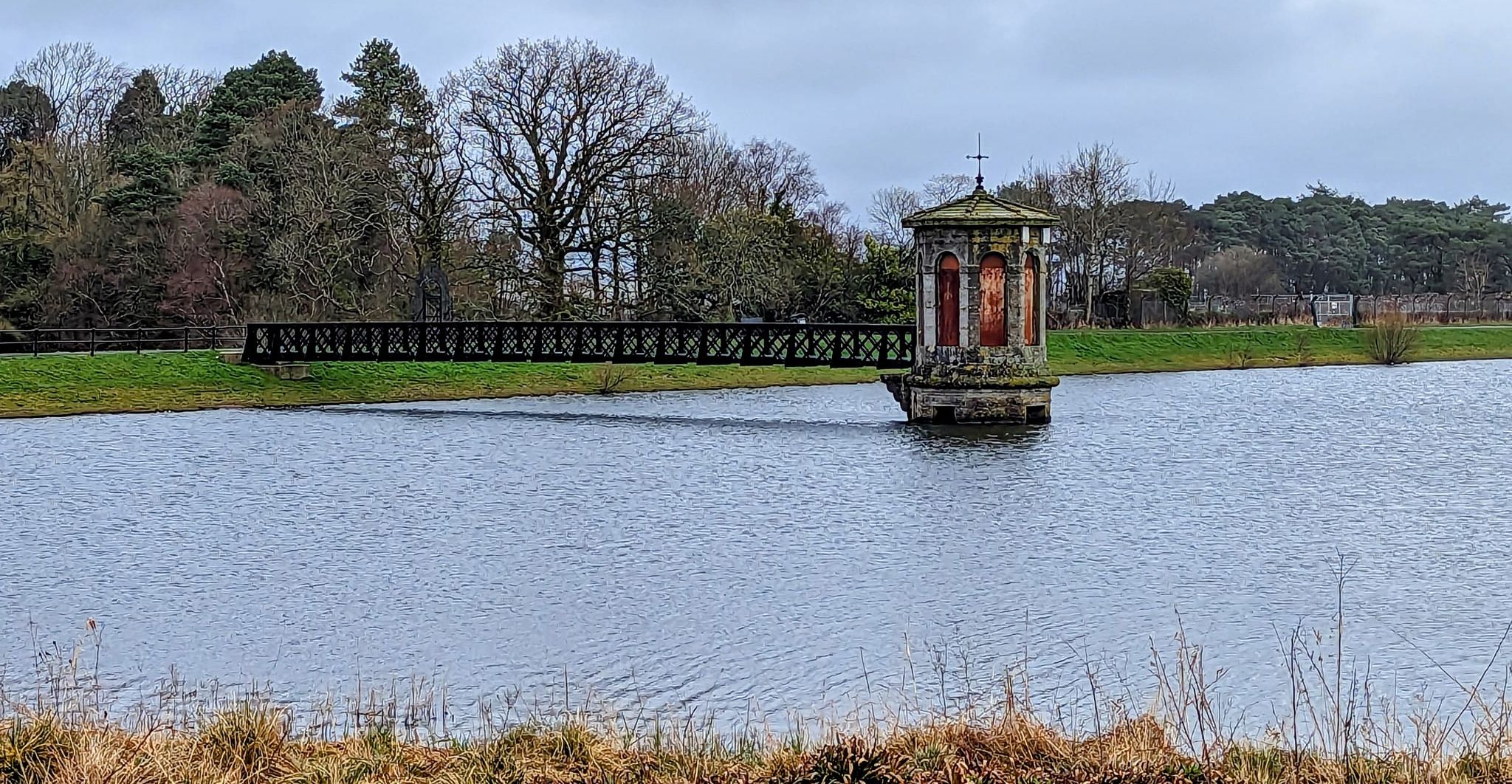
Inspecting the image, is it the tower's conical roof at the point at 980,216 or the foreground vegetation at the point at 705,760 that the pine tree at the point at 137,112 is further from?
the foreground vegetation at the point at 705,760

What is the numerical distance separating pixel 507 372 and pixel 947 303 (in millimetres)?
21101

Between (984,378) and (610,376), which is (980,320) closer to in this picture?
(984,378)

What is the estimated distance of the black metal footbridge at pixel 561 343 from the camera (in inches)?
1880

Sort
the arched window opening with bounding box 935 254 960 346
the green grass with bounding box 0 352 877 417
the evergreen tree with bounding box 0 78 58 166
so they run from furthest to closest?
the evergreen tree with bounding box 0 78 58 166 < the green grass with bounding box 0 352 877 417 < the arched window opening with bounding box 935 254 960 346

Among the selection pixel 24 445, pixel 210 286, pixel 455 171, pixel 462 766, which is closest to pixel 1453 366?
pixel 455 171

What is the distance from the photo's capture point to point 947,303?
41562 mm

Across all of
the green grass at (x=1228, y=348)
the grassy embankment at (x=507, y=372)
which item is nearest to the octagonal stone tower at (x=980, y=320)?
the grassy embankment at (x=507, y=372)

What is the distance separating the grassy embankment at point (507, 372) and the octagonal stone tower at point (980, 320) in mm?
18407

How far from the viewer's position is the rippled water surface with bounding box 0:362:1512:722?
1597cm

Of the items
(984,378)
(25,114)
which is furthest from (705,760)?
(25,114)

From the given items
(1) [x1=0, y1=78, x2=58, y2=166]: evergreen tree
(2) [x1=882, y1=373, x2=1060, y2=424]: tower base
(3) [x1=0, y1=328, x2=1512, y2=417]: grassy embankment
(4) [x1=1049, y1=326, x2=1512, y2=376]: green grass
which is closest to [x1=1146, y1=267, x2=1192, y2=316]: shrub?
(4) [x1=1049, y1=326, x2=1512, y2=376]: green grass

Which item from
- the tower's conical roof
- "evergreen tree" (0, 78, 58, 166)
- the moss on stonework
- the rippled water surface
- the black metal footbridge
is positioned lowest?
Answer: the rippled water surface

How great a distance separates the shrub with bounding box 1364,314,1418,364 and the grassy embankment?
0.54m

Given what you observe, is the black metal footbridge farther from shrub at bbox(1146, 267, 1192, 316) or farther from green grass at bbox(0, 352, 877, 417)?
shrub at bbox(1146, 267, 1192, 316)
